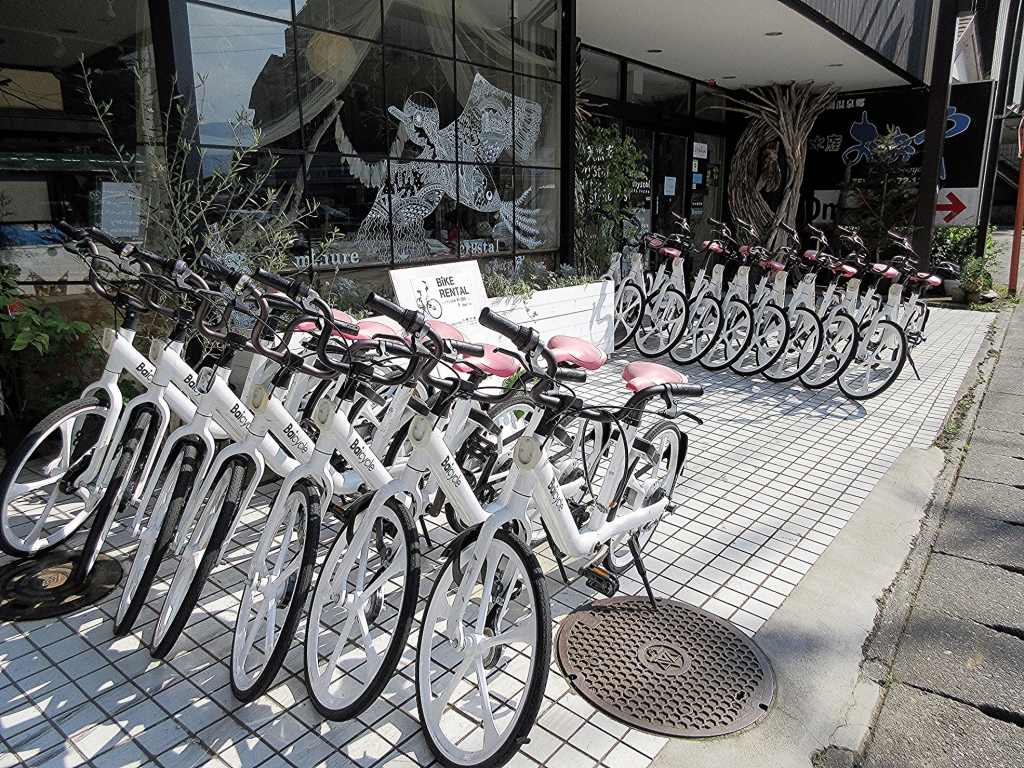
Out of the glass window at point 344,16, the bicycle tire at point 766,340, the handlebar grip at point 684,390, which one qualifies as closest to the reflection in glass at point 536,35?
the glass window at point 344,16

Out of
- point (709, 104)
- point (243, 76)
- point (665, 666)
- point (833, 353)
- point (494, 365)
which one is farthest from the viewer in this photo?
point (709, 104)

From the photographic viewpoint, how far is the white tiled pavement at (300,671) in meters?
2.16

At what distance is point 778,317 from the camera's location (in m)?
6.52

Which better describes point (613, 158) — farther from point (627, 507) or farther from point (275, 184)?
point (627, 507)

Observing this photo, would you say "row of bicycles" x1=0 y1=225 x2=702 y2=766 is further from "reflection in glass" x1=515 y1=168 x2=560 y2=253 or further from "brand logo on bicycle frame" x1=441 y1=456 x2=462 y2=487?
"reflection in glass" x1=515 y1=168 x2=560 y2=253

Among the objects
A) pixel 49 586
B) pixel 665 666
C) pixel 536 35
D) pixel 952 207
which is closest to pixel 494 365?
pixel 665 666

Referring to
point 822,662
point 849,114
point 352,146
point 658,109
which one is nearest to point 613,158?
point 658,109

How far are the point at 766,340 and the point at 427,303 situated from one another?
3.46 m

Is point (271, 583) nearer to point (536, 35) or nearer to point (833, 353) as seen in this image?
point (833, 353)

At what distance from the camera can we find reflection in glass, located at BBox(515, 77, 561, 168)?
721 centimetres

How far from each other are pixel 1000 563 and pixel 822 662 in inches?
61.3

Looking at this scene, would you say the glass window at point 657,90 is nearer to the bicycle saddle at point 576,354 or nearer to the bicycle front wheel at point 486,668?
the bicycle saddle at point 576,354

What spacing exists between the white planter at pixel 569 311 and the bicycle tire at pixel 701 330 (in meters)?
0.76

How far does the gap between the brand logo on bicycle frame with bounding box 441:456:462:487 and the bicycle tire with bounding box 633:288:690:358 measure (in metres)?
5.39
